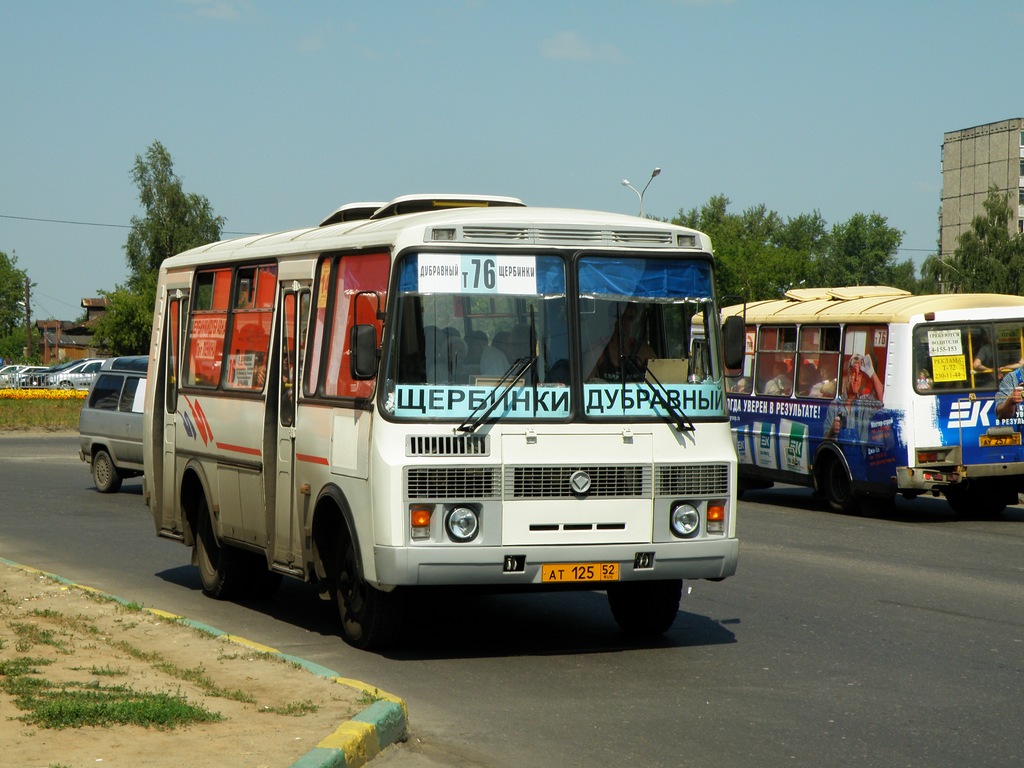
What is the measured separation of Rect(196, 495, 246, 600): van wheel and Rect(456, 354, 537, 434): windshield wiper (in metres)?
3.72

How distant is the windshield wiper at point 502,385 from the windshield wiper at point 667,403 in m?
0.72

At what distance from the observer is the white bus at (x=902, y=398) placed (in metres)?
18.8

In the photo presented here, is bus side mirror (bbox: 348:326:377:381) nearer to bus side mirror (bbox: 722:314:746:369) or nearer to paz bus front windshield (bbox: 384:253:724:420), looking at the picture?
paz bus front windshield (bbox: 384:253:724:420)

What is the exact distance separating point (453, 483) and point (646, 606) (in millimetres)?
1948

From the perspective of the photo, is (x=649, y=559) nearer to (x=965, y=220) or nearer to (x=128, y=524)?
(x=128, y=524)

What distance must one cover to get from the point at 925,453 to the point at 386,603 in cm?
1102

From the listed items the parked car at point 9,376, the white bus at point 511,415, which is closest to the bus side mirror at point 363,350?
the white bus at point 511,415

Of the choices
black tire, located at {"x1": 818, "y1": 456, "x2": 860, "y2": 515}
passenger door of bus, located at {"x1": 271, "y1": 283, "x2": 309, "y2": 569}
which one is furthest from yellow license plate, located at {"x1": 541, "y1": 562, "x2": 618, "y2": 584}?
black tire, located at {"x1": 818, "y1": 456, "x2": 860, "y2": 515}

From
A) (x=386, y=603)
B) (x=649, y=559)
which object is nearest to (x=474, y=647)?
(x=386, y=603)

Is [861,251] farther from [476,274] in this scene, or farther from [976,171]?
[476,274]

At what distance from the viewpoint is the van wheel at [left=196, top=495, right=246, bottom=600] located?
12.0 metres

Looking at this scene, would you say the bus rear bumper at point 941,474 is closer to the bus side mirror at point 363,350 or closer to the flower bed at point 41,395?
the bus side mirror at point 363,350

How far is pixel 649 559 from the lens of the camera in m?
9.30

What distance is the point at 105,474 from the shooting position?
78.2 feet
